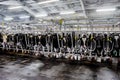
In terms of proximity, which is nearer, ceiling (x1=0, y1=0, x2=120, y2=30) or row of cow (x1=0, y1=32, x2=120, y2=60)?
row of cow (x1=0, y1=32, x2=120, y2=60)

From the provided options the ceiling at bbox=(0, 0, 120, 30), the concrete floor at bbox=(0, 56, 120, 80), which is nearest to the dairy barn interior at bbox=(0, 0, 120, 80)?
the concrete floor at bbox=(0, 56, 120, 80)

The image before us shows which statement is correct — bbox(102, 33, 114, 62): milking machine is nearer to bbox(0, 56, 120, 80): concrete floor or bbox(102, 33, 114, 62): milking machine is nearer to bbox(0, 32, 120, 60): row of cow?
bbox(0, 32, 120, 60): row of cow

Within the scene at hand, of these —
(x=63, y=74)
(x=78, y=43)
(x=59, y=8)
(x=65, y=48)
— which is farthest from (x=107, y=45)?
(x=59, y=8)

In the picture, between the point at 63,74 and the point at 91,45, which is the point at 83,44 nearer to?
the point at 91,45

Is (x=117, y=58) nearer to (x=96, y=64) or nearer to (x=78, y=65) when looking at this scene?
(x=96, y=64)

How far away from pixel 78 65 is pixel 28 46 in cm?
254

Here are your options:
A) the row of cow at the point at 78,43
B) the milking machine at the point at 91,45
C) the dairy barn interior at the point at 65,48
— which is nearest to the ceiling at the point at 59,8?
the dairy barn interior at the point at 65,48

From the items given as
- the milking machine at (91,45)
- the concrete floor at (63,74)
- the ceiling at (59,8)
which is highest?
the ceiling at (59,8)

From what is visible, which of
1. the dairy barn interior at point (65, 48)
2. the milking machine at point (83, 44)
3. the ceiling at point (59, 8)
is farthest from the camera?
the ceiling at point (59, 8)

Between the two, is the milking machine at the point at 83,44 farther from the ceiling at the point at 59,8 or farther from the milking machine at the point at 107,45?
the ceiling at the point at 59,8

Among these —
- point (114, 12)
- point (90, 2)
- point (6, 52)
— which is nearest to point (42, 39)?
point (6, 52)

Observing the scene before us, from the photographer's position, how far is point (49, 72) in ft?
17.9

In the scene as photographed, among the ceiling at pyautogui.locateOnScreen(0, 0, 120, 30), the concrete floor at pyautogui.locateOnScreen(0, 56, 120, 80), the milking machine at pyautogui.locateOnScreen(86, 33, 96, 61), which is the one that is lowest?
the concrete floor at pyautogui.locateOnScreen(0, 56, 120, 80)

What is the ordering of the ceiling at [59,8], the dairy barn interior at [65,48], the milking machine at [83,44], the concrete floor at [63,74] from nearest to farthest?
the concrete floor at [63,74], the dairy barn interior at [65,48], the milking machine at [83,44], the ceiling at [59,8]
